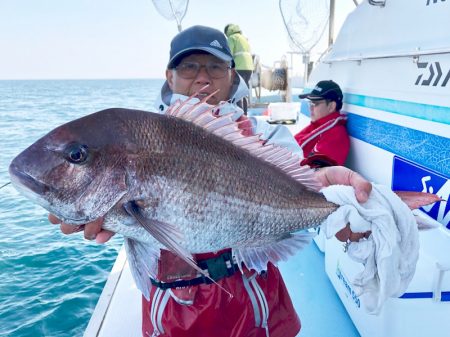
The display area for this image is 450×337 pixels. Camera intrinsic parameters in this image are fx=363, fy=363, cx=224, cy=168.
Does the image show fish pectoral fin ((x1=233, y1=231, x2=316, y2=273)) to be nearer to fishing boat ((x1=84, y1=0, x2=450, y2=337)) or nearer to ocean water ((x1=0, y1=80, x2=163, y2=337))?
fishing boat ((x1=84, y1=0, x2=450, y2=337))

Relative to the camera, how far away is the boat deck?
253 centimetres

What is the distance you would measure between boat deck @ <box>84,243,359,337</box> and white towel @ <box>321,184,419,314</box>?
114 centimetres

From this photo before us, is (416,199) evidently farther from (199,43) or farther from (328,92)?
(328,92)

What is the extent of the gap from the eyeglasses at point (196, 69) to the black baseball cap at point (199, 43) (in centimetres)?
4

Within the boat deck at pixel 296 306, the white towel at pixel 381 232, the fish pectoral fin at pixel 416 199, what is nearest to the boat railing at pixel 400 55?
the fish pectoral fin at pixel 416 199

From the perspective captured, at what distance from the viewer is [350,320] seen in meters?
2.71

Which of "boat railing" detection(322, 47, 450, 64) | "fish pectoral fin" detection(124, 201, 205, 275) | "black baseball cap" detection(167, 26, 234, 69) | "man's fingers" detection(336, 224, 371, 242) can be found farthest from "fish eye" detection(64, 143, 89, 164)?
"boat railing" detection(322, 47, 450, 64)

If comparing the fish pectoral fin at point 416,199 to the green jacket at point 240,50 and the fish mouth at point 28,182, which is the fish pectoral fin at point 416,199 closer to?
the fish mouth at point 28,182

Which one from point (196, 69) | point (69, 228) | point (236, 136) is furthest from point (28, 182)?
point (196, 69)

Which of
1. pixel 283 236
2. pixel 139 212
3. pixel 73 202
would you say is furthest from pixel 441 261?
pixel 73 202

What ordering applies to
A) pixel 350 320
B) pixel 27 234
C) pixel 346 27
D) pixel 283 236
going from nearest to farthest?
pixel 283 236 → pixel 350 320 → pixel 346 27 → pixel 27 234

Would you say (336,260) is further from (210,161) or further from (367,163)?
(210,161)

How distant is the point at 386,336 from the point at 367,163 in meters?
1.81

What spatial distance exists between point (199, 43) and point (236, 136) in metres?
0.67
